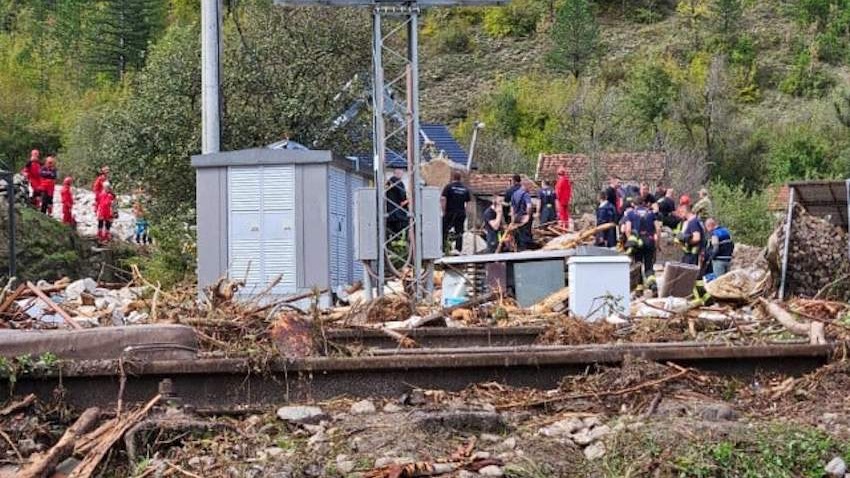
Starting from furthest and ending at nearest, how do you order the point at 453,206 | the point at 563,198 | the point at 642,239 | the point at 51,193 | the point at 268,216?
the point at 51,193 → the point at 563,198 → the point at 453,206 → the point at 642,239 → the point at 268,216

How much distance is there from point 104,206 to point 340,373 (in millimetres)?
27608

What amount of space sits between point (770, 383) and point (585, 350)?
126cm

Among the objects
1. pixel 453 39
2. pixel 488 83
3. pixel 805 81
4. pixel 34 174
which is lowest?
pixel 34 174

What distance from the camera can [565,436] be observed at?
28.3 ft

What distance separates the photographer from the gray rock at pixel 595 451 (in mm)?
8336

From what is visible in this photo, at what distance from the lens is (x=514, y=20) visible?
133000 millimetres

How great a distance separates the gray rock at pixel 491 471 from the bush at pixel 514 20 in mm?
125043

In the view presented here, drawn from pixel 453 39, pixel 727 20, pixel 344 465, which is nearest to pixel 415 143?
pixel 344 465

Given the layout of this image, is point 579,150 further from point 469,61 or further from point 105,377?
point 105,377

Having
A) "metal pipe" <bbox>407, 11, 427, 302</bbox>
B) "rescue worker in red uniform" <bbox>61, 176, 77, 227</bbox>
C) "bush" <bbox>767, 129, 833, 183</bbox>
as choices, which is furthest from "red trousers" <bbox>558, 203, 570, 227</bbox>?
"bush" <bbox>767, 129, 833, 183</bbox>

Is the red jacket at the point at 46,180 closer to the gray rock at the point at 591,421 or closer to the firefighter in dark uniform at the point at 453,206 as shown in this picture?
the firefighter in dark uniform at the point at 453,206

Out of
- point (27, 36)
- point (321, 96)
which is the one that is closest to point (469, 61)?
point (27, 36)

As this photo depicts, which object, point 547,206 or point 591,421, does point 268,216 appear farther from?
point 591,421

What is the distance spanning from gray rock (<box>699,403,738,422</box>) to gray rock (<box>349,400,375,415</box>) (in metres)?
1.95
